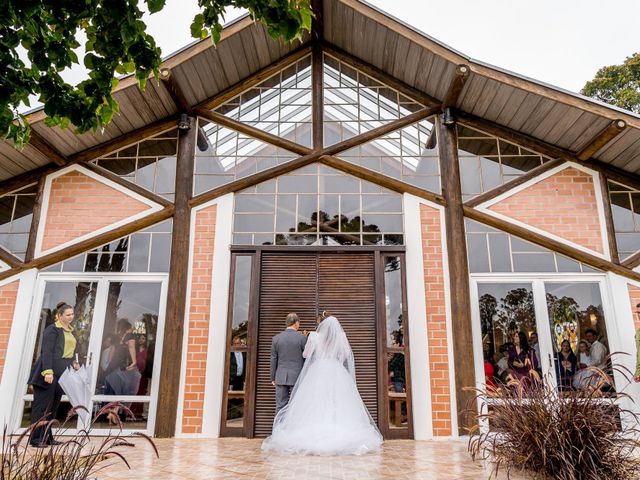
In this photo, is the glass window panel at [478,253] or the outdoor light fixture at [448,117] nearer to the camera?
the glass window panel at [478,253]

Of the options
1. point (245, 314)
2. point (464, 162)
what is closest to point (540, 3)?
point (464, 162)

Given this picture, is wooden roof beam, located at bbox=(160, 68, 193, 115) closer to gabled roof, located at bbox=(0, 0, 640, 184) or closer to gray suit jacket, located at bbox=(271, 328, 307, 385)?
gabled roof, located at bbox=(0, 0, 640, 184)

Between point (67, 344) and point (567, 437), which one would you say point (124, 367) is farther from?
point (567, 437)

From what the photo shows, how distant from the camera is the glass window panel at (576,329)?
6.33 metres

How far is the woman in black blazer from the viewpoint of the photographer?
17.4 feet

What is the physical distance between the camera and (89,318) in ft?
21.7

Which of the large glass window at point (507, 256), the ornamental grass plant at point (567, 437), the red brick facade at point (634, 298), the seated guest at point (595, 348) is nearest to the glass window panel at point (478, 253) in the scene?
the large glass window at point (507, 256)

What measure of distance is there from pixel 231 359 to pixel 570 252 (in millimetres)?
4825

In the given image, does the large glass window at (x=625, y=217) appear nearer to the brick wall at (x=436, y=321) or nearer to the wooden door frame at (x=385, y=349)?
the brick wall at (x=436, y=321)

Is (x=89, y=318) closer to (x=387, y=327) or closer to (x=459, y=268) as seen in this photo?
(x=387, y=327)

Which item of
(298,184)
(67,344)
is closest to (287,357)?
(67,344)

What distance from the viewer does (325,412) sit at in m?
5.06

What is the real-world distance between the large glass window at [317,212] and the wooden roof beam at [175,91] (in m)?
1.55

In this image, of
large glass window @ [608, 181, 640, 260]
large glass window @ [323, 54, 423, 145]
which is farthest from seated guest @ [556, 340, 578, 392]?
large glass window @ [323, 54, 423, 145]
